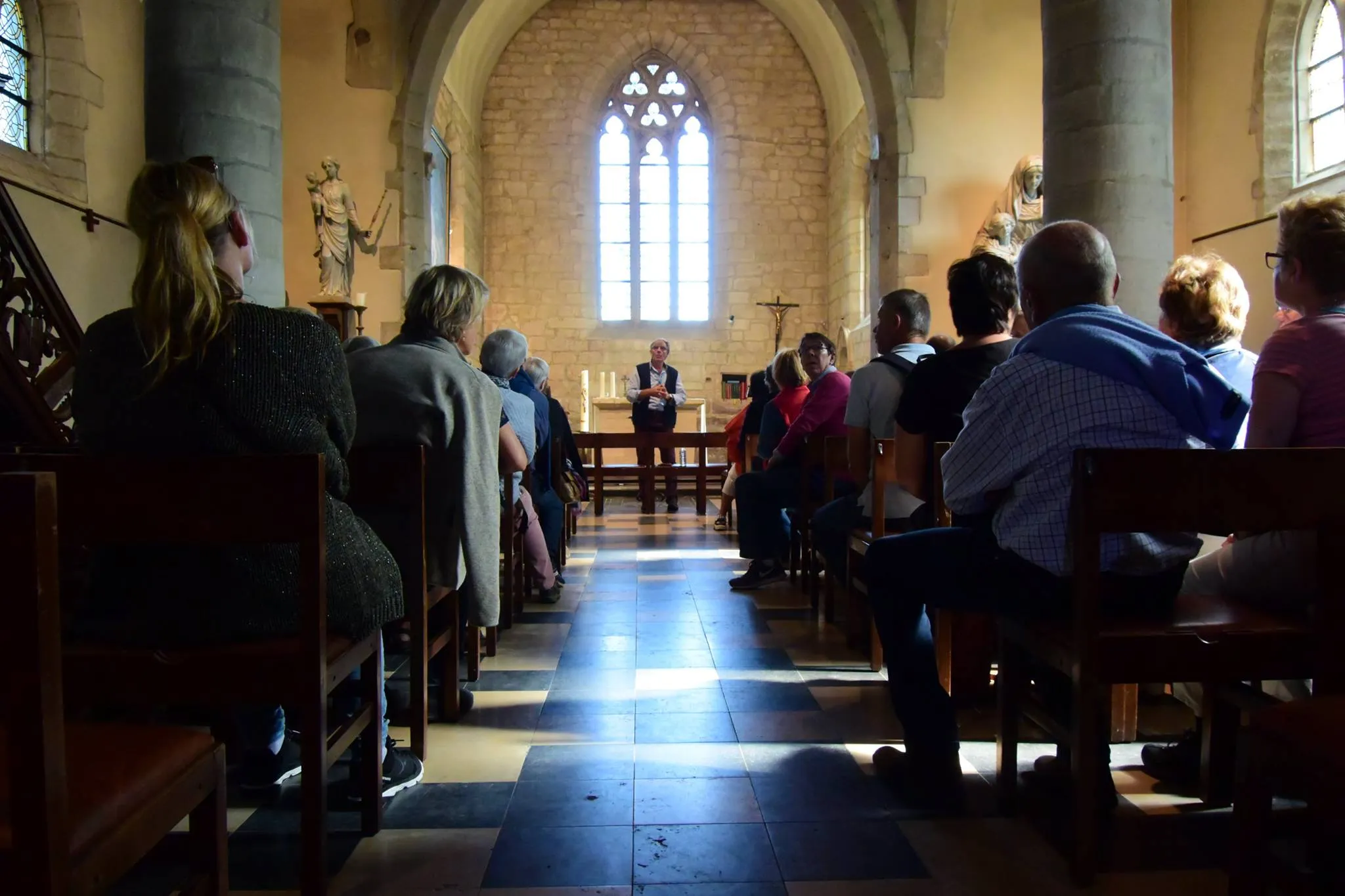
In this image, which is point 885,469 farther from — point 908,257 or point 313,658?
point 908,257

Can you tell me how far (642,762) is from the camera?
2.42 metres

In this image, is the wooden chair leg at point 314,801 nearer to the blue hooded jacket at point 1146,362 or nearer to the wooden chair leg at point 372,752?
the wooden chair leg at point 372,752

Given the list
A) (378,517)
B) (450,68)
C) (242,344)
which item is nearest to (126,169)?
(450,68)

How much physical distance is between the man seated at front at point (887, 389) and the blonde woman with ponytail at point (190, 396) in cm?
201

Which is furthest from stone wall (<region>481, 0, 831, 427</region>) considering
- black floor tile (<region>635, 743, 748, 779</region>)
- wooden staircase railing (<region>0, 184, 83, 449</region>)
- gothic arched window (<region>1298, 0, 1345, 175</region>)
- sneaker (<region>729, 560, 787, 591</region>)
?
black floor tile (<region>635, 743, 748, 779</region>)

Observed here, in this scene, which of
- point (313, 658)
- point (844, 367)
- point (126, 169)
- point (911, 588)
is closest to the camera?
point (313, 658)

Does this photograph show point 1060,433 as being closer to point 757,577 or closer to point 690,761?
point 690,761

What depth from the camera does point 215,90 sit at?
15.4 feet

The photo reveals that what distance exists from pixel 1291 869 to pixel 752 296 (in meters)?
12.8

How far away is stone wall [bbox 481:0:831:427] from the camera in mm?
13484

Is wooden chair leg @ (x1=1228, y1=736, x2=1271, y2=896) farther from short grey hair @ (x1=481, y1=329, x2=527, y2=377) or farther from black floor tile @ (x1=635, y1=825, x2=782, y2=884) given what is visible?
short grey hair @ (x1=481, y1=329, x2=527, y2=377)

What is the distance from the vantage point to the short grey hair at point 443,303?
2824 mm

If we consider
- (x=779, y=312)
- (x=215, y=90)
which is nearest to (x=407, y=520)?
(x=215, y=90)

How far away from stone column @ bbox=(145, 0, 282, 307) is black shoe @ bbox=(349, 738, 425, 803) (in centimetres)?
307
